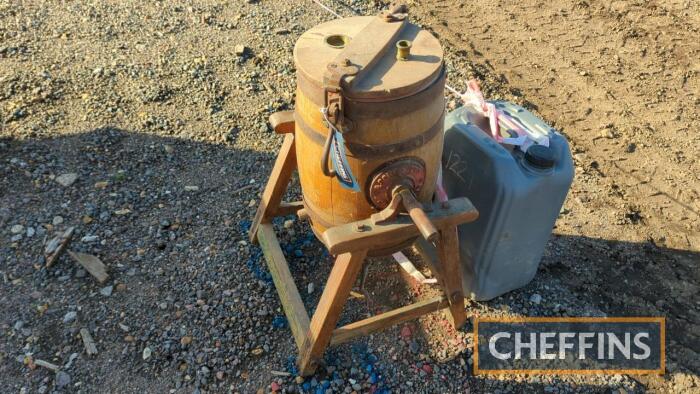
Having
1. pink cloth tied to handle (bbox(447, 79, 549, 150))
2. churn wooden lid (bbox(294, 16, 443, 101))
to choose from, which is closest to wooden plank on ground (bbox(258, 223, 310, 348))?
churn wooden lid (bbox(294, 16, 443, 101))

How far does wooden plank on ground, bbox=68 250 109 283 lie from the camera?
3109mm

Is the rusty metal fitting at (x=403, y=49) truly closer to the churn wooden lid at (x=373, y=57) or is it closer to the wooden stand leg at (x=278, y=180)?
the churn wooden lid at (x=373, y=57)

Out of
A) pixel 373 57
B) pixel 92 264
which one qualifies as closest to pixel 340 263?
pixel 373 57

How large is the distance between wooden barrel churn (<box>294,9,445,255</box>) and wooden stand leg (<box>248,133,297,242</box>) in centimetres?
46

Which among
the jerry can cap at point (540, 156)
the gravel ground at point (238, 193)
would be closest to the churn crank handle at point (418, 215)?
the jerry can cap at point (540, 156)

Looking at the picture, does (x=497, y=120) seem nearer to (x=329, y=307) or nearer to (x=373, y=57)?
(x=373, y=57)

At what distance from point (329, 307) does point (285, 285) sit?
1.60ft

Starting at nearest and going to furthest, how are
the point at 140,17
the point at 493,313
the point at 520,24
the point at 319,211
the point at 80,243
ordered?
the point at 319,211 < the point at 493,313 < the point at 80,243 < the point at 140,17 < the point at 520,24

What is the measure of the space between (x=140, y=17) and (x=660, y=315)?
5492mm

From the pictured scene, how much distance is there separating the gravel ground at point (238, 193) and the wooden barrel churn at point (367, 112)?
99 centimetres

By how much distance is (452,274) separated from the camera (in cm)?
270

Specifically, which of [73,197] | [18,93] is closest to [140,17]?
[18,93]

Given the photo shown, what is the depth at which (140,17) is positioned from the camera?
222 inches

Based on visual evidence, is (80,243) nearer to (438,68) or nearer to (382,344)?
(382,344)
